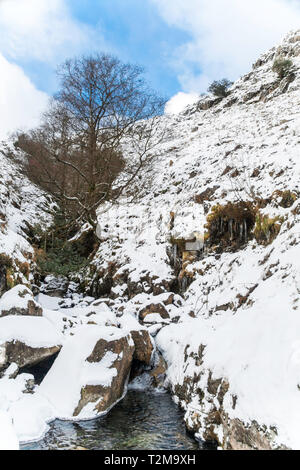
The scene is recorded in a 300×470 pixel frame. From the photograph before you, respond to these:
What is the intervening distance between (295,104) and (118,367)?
17.7 m

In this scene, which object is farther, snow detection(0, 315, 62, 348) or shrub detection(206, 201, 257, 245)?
shrub detection(206, 201, 257, 245)

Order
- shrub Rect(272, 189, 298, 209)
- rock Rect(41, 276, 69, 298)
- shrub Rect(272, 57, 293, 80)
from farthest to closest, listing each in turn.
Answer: shrub Rect(272, 57, 293, 80)
rock Rect(41, 276, 69, 298)
shrub Rect(272, 189, 298, 209)

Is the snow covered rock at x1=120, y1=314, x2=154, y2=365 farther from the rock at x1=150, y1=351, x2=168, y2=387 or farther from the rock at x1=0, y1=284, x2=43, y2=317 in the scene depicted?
the rock at x1=0, y1=284, x2=43, y2=317

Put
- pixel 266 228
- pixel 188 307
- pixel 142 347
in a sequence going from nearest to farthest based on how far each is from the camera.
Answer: pixel 142 347
pixel 266 228
pixel 188 307

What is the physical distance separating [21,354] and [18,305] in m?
1.43

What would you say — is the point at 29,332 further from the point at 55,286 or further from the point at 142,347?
the point at 55,286

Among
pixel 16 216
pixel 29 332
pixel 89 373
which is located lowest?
pixel 89 373

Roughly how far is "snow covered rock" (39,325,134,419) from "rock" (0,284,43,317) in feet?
4.19

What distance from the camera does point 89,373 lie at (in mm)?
5965

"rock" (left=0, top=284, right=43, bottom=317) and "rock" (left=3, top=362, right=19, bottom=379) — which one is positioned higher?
"rock" (left=0, top=284, right=43, bottom=317)

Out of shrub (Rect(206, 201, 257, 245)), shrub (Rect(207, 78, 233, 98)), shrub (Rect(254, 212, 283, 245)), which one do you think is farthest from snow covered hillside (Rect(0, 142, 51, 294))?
shrub (Rect(207, 78, 233, 98))

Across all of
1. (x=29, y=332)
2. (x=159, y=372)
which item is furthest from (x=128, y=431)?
(x=29, y=332)

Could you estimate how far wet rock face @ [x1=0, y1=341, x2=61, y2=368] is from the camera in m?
5.81

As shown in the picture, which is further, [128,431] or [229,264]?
[229,264]
